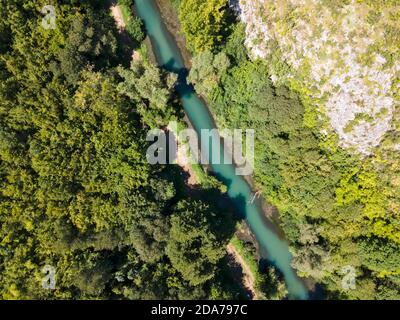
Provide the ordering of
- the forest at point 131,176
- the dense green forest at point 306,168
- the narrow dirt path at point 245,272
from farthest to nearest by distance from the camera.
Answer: the narrow dirt path at point 245,272 → the dense green forest at point 306,168 → the forest at point 131,176

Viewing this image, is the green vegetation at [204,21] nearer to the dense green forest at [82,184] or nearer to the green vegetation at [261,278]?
the dense green forest at [82,184]

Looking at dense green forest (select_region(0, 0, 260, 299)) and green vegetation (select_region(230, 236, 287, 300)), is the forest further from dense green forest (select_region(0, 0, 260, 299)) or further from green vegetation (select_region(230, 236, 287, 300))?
green vegetation (select_region(230, 236, 287, 300))

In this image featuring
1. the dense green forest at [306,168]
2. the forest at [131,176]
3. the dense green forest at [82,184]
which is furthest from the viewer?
the dense green forest at [306,168]

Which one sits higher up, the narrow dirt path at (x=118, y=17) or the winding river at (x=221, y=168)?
the narrow dirt path at (x=118, y=17)

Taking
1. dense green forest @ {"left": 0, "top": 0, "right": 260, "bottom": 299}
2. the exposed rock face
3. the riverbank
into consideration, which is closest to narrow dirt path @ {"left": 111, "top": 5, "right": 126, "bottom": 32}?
dense green forest @ {"left": 0, "top": 0, "right": 260, "bottom": 299}

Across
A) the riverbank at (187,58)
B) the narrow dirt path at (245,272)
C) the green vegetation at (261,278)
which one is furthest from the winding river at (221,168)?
the narrow dirt path at (245,272)

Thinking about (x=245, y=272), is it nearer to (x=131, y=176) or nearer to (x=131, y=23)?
(x=131, y=176)
